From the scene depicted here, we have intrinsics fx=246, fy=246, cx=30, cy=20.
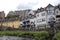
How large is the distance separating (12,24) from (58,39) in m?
58.7

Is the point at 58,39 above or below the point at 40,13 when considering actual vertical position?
below

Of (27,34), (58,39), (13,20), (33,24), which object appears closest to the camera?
(58,39)

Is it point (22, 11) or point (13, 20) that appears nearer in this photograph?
point (13, 20)

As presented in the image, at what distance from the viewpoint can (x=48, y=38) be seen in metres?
34.1

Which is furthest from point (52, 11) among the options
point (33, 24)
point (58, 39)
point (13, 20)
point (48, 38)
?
point (58, 39)

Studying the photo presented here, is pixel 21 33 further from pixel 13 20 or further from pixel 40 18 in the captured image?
pixel 13 20

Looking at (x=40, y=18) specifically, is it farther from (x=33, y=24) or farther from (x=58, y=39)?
(x=58, y=39)

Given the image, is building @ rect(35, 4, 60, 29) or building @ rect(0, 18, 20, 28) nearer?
building @ rect(35, 4, 60, 29)

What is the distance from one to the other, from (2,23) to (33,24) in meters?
16.0

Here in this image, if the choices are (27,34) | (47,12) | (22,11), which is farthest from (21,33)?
(22,11)

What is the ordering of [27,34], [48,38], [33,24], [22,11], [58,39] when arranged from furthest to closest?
[22,11]
[33,24]
[27,34]
[48,38]
[58,39]

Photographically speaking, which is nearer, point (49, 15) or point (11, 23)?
point (49, 15)

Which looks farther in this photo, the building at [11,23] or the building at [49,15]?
the building at [11,23]

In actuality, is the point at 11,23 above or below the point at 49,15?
below
